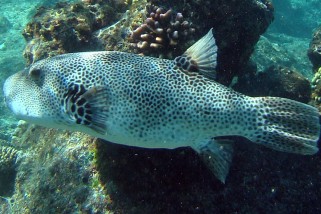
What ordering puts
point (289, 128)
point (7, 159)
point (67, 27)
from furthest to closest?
1. point (7, 159)
2. point (67, 27)
3. point (289, 128)

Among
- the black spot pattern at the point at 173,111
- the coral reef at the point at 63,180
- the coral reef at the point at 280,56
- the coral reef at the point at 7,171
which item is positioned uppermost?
the black spot pattern at the point at 173,111

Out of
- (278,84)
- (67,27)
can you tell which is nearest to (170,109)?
(67,27)

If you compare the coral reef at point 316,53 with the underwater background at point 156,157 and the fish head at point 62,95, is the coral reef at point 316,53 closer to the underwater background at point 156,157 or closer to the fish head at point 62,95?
the underwater background at point 156,157

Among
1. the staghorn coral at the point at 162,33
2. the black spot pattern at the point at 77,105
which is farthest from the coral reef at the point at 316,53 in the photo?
the black spot pattern at the point at 77,105

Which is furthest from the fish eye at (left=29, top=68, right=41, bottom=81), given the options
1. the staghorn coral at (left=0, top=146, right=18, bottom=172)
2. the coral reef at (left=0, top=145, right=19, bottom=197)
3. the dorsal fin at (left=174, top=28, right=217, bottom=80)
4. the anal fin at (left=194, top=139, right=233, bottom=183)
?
the staghorn coral at (left=0, top=146, right=18, bottom=172)

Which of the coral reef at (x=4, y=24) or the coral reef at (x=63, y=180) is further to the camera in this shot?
the coral reef at (x=4, y=24)

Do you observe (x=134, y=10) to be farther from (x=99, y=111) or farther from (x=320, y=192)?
(x=320, y=192)

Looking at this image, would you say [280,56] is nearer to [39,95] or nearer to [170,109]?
[170,109]

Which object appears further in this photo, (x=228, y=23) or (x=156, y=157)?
(x=228, y=23)
